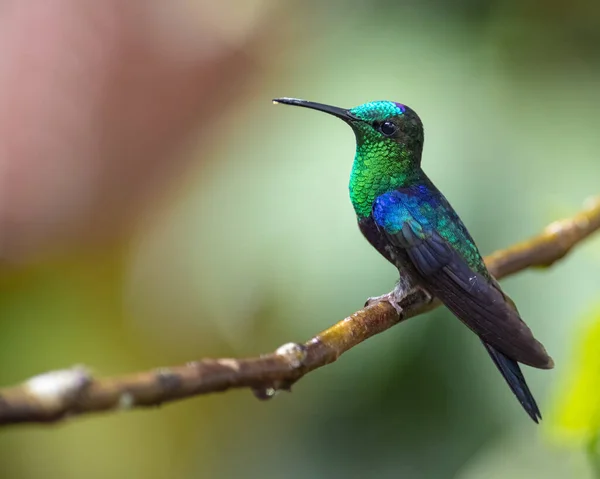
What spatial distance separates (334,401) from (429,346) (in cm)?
31

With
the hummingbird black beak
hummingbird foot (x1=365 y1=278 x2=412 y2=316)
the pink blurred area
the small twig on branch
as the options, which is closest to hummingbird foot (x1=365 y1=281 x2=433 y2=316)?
hummingbird foot (x1=365 y1=278 x2=412 y2=316)

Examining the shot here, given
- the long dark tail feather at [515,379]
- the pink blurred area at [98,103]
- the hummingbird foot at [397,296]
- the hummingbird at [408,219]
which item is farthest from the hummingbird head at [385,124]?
the pink blurred area at [98,103]

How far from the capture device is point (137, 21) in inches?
115

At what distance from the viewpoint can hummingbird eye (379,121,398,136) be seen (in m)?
0.97

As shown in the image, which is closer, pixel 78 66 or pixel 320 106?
pixel 320 106

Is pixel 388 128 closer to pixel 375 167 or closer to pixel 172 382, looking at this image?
pixel 375 167

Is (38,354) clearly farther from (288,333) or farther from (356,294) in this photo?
(356,294)

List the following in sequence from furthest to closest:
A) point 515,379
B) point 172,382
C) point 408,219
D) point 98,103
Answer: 1. point 98,103
2. point 408,219
3. point 515,379
4. point 172,382

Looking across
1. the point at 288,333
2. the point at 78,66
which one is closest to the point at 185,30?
the point at 78,66

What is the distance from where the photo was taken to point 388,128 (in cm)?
97

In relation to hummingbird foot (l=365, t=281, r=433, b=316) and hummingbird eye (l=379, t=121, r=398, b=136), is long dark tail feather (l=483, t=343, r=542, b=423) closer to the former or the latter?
hummingbird foot (l=365, t=281, r=433, b=316)

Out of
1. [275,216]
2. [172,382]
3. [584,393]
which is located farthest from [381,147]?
[275,216]

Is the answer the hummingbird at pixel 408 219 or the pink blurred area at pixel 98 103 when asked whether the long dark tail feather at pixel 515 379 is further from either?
the pink blurred area at pixel 98 103

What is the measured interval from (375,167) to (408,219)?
0.29 feet
